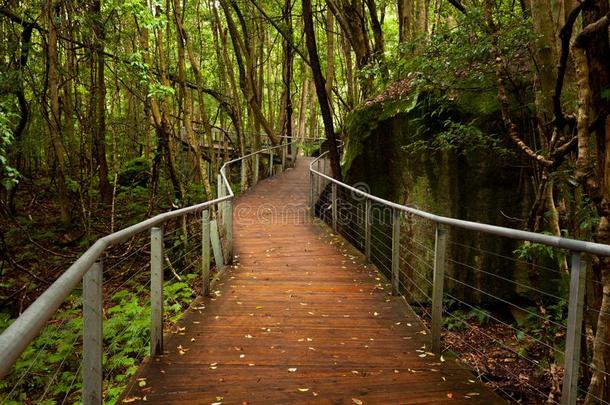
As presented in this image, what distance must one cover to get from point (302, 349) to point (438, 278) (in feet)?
4.18

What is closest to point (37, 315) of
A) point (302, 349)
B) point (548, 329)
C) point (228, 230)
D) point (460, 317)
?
point (302, 349)

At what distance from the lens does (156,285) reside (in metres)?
3.41

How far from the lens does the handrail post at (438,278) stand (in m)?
3.49

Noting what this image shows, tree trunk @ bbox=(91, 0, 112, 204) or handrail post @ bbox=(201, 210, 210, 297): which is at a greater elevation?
tree trunk @ bbox=(91, 0, 112, 204)

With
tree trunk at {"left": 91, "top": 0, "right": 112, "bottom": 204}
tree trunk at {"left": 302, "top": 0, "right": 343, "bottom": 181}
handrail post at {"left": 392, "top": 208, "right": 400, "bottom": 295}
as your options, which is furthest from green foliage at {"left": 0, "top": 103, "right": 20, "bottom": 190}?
tree trunk at {"left": 302, "top": 0, "right": 343, "bottom": 181}

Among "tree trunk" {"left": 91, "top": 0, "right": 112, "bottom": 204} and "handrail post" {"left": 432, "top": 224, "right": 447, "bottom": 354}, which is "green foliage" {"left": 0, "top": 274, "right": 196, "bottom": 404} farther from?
"tree trunk" {"left": 91, "top": 0, "right": 112, "bottom": 204}

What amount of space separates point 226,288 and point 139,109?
14807mm

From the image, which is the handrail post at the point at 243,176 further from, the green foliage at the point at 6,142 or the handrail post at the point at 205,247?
the handrail post at the point at 205,247

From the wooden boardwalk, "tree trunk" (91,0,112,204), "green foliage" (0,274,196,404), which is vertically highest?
"tree trunk" (91,0,112,204)

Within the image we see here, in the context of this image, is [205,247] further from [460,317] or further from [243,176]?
[243,176]

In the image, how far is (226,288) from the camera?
565cm

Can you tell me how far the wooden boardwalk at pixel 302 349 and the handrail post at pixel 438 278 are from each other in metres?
0.16

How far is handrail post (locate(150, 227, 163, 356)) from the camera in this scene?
3381 millimetres

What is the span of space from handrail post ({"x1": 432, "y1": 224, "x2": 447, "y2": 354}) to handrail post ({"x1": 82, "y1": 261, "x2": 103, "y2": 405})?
2440 mm
